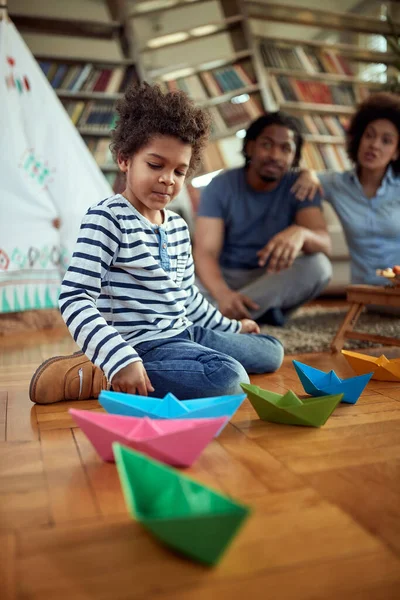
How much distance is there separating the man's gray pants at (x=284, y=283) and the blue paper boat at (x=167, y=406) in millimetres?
1109

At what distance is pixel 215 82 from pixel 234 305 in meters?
1.86

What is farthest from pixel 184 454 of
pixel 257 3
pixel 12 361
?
pixel 257 3

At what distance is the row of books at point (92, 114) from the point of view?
3.02 m

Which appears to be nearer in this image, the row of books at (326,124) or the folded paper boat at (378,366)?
the folded paper boat at (378,366)

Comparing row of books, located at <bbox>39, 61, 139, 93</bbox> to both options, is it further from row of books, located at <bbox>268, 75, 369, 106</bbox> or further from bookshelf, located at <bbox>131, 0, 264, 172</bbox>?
row of books, located at <bbox>268, 75, 369, 106</bbox>

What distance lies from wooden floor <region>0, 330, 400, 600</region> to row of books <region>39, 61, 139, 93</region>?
7.82 feet

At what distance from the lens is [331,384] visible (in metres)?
1.14

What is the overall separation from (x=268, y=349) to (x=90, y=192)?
4.32 ft

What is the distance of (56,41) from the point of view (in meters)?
4.43

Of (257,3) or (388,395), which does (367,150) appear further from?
(257,3)

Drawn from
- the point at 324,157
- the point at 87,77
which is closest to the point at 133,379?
the point at 87,77

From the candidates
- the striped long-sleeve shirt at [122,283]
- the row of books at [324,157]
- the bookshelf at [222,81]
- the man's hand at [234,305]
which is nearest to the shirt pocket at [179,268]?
the striped long-sleeve shirt at [122,283]

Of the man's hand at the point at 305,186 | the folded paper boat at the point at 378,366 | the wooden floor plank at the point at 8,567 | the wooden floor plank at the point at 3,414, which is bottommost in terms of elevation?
the wooden floor plank at the point at 3,414

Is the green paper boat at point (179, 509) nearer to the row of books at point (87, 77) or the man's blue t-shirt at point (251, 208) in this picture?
the man's blue t-shirt at point (251, 208)
